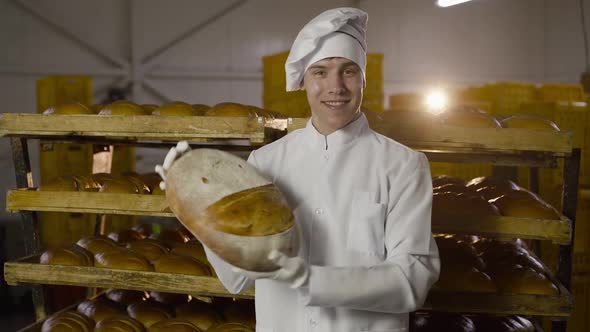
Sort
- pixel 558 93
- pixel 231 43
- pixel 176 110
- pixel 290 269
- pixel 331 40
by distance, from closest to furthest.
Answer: pixel 290 269 → pixel 331 40 → pixel 176 110 → pixel 558 93 → pixel 231 43

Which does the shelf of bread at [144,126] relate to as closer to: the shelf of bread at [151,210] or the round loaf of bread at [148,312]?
the shelf of bread at [151,210]

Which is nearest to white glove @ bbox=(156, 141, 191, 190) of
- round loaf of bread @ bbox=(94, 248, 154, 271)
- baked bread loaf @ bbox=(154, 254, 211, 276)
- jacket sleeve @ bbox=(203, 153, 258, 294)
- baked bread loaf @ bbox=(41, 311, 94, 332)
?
jacket sleeve @ bbox=(203, 153, 258, 294)

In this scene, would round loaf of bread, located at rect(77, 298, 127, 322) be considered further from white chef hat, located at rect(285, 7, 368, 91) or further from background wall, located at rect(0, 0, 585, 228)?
background wall, located at rect(0, 0, 585, 228)

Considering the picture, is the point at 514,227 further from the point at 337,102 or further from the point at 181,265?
the point at 181,265

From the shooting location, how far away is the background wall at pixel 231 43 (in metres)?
7.74

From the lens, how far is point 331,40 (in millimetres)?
1521

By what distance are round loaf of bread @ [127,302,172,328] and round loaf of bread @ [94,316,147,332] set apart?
0.04 m

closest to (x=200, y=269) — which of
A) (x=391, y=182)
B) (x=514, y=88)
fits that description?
(x=391, y=182)

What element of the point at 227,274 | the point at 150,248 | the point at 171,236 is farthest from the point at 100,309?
the point at 227,274

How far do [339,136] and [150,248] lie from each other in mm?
1459

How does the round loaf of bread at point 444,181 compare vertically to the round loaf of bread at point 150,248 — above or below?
above

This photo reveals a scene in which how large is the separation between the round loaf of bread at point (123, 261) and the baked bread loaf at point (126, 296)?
429 mm

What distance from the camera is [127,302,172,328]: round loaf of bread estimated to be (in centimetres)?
269

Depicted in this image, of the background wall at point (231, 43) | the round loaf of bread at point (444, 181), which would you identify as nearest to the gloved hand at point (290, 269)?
the round loaf of bread at point (444, 181)
